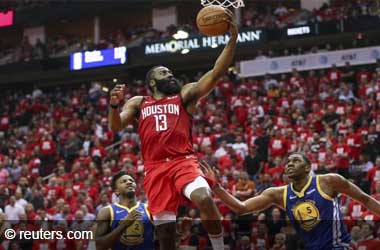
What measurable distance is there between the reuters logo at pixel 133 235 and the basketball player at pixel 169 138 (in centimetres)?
74

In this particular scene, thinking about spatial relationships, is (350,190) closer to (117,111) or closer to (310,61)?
(117,111)

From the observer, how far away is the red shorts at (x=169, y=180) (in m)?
6.21

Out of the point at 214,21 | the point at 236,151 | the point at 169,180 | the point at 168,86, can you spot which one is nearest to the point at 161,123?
the point at 168,86

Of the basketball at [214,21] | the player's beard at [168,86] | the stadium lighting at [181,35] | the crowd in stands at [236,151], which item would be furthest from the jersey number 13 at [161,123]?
the stadium lighting at [181,35]

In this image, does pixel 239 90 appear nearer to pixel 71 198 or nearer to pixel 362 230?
pixel 71 198

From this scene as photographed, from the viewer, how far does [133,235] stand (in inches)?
275

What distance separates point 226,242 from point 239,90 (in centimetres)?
911

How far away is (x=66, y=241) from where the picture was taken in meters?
12.1

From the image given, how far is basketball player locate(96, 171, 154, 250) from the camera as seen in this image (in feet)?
22.5

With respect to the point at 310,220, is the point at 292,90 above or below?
above

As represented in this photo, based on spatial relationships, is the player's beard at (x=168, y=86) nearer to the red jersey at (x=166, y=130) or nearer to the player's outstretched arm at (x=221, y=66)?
the red jersey at (x=166, y=130)

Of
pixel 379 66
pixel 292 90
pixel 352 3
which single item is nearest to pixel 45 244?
pixel 292 90

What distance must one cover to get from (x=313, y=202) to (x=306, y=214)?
141 millimetres

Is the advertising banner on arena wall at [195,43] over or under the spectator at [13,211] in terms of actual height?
over
